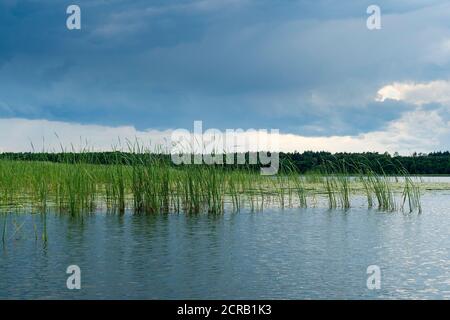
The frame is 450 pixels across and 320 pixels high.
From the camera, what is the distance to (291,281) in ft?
21.2

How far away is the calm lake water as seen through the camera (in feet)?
20.1

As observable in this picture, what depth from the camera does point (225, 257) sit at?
7770 mm

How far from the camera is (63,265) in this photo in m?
7.20

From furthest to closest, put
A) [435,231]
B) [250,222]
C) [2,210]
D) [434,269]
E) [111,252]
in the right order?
[2,210] < [250,222] < [435,231] < [111,252] < [434,269]

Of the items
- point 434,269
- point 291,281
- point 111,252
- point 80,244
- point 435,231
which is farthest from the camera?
point 435,231

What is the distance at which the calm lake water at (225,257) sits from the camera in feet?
20.1
